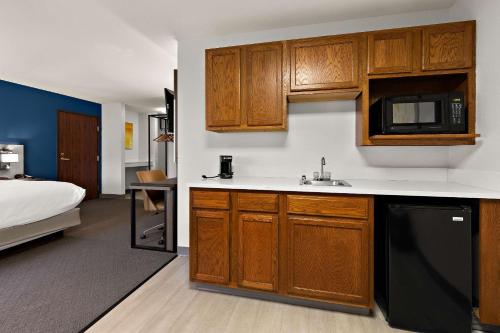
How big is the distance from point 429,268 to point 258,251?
1.14 metres

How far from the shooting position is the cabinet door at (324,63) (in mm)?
2100

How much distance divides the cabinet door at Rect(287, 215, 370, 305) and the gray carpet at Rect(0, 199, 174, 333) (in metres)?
1.45

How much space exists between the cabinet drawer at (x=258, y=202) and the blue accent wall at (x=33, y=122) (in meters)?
4.95

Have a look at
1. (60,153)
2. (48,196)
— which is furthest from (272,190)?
(60,153)

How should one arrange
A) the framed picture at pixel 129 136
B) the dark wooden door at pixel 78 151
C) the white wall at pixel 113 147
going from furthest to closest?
1. the framed picture at pixel 129 136
2. the white wall at pixel 113 147
3. the dark wooden door at pixel 78 151

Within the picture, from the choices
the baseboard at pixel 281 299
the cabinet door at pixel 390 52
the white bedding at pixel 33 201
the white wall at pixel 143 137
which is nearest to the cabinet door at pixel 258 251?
the baseboard at pixel 281 299

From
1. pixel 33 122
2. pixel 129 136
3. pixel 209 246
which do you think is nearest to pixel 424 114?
pixel 209 246

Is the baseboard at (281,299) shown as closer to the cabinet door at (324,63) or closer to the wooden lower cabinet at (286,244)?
the wooden lower cabinet at (286,244)

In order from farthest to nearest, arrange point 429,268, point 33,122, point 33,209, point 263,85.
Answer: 1. point 33,122
2. point 33,209
3. point 263,85
4. point 429,268

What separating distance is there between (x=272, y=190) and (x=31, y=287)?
7.31 ft

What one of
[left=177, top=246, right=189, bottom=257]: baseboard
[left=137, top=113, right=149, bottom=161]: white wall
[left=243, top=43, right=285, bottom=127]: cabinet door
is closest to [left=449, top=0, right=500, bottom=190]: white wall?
[left=243, top=43, right=285, bottom=127]: cabinet door

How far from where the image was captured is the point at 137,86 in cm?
477

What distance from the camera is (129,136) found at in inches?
272

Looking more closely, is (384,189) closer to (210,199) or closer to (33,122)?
(210,199)
